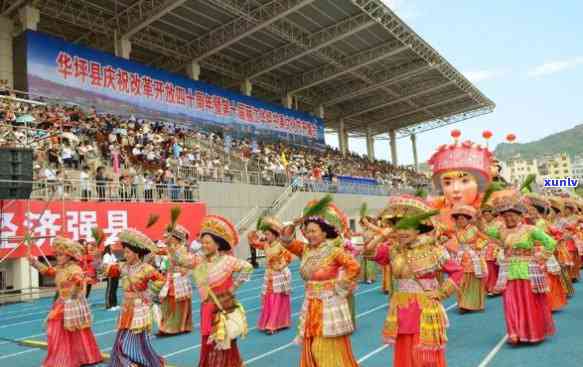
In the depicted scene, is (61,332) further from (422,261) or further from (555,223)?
(555,223)

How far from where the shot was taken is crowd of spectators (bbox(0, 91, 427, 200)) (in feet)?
46.5

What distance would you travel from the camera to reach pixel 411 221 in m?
4.28

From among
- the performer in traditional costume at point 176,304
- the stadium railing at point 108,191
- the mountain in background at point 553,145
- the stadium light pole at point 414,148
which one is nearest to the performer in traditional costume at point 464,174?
the performer in traditional costume at point 176,304

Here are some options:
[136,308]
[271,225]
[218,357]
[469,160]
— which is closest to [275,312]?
[271,225]

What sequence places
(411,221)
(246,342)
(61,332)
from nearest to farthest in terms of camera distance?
1. (411,221)
2. (61,332)
3. (246,342)

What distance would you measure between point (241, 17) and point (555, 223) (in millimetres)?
15836

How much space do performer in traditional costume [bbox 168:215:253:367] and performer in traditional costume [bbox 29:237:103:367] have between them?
2.02 metres

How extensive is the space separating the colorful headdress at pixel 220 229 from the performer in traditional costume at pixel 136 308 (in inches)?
39.9

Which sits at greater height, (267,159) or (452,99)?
(452,99)

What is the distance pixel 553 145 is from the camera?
180 m

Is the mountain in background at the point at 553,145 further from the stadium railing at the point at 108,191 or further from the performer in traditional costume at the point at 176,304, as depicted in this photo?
the performer in traditional costume at the point at 176,304

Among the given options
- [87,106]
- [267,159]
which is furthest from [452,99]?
[87,106]

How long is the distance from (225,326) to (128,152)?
13320 millimetres

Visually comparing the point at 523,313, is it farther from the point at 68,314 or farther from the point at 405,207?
the point at 68,314
